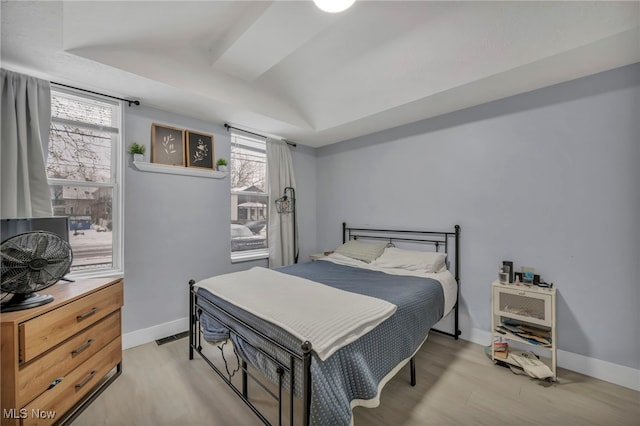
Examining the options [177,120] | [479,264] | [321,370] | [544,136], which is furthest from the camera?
[177,120]

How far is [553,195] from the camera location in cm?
233

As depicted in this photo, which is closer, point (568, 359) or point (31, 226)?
point (31, 226)

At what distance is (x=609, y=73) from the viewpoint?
2.10 meters

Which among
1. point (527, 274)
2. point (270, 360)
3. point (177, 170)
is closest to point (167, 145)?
point (177, 170)

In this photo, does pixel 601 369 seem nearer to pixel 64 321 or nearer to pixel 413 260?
pixel 413 260

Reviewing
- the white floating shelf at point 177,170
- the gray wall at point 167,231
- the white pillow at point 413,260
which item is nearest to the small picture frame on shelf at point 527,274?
the white pillow at point 413,260

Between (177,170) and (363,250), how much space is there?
233cm

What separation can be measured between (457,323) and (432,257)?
0.75 meters

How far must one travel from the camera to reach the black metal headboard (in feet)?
9.45

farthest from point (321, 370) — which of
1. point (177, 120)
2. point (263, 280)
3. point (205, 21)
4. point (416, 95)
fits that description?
point (177, 120)

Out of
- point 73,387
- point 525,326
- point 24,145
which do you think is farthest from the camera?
point 525,326

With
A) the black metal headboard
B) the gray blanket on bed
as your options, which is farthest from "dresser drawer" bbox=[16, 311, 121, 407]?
the black metal headboard

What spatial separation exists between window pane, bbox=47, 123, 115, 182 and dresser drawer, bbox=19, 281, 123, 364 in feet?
3.74

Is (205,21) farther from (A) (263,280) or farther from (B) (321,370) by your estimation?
(B) (321,370)
